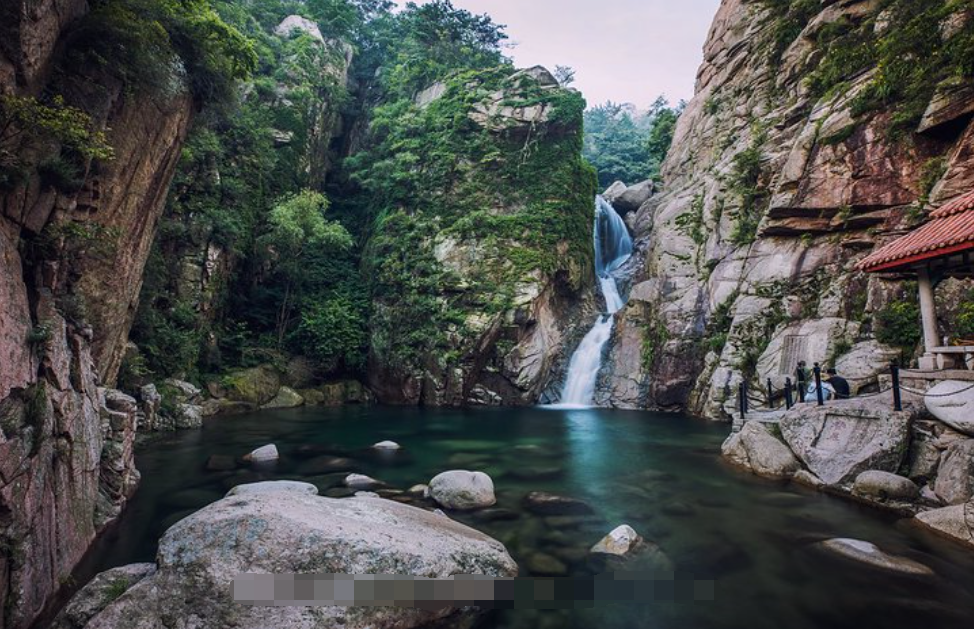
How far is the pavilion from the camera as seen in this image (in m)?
7.62

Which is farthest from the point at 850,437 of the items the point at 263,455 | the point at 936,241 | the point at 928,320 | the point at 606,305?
the point at 606,305

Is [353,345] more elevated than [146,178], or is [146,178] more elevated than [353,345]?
[146,178]

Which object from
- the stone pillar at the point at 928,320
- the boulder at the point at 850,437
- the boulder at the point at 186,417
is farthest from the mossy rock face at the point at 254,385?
the stone pillar at the point at 928,320

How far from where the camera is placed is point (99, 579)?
3953 mm

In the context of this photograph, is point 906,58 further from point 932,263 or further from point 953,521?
point 953,521

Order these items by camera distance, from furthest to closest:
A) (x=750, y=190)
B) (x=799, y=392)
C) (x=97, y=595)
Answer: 1. (x=750, y=190)
2. (x=799, y=392)
3. (x=97, y=595)

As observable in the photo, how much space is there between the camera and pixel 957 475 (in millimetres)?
6336

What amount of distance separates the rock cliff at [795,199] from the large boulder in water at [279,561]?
38.3 ft

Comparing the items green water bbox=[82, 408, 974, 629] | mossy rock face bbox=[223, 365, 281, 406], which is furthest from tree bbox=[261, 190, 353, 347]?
green water bbox=[82, 408, 974, 629]

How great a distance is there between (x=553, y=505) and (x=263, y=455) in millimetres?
6753

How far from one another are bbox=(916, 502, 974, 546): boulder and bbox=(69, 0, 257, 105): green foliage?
45.7 feet

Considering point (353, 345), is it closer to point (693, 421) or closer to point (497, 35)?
point (693, 421)

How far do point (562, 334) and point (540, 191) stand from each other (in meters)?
8.00

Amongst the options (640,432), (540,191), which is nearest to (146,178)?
(640,432)
